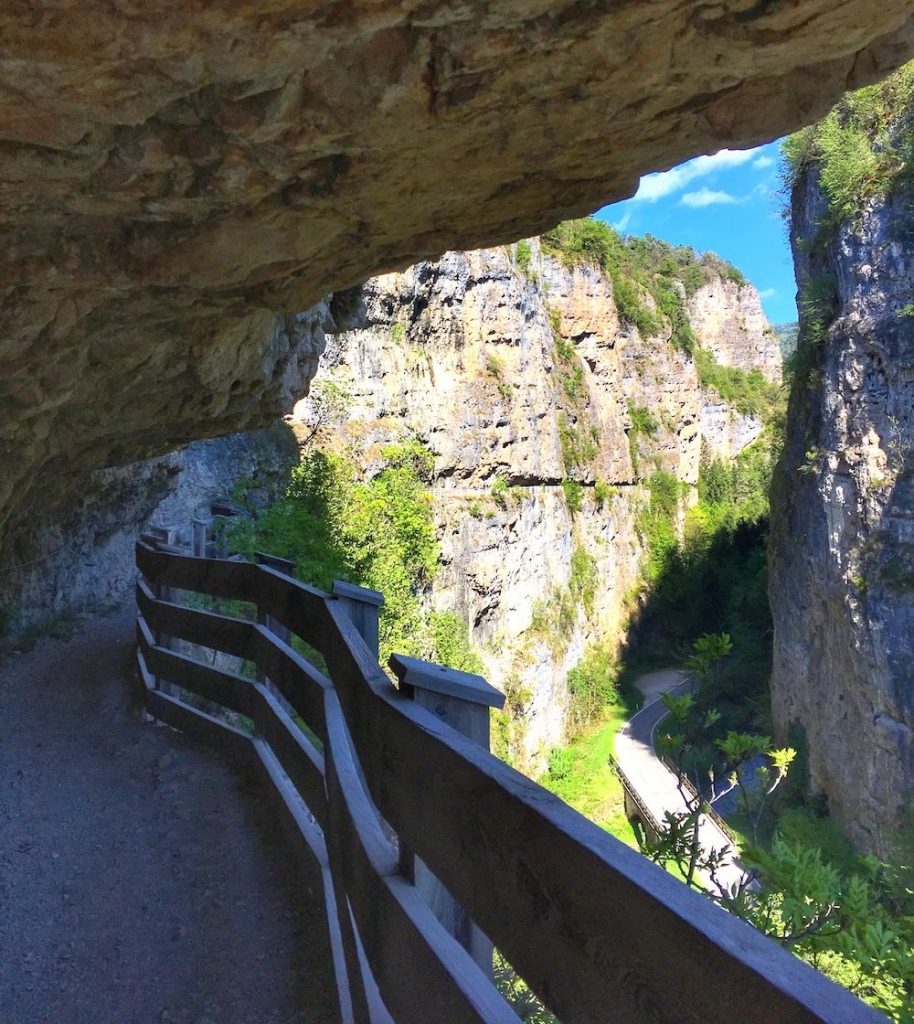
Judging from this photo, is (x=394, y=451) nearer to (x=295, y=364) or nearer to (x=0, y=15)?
(x=295, y=364)

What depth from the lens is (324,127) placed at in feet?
7.93

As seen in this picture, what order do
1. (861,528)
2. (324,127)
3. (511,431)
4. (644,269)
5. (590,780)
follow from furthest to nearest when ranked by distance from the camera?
(644,269), (590,780), (511,431), (861,528), (324,127)

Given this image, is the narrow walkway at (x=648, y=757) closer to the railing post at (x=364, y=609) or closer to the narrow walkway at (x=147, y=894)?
the narrow walkway at (x=147, y=894)

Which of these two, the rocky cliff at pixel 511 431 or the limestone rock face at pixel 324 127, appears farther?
the rocky cliff at pixel 511 431

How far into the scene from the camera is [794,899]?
2883 mm

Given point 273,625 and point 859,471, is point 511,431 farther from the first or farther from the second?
point 273,625

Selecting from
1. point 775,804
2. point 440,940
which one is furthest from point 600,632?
point 440,940

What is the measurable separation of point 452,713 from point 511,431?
2002 cm

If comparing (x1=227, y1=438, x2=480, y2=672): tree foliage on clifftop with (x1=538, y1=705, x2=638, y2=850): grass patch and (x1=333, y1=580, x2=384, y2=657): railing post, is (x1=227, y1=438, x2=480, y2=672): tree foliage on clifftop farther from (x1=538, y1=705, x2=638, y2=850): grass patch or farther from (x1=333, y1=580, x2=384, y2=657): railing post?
(x1=333, y1=580, x2=384, y2=657): railing post

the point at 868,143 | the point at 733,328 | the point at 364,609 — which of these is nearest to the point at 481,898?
the point at 364,609

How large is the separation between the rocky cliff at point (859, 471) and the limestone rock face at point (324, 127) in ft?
42.5

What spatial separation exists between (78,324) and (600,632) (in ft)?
90.4

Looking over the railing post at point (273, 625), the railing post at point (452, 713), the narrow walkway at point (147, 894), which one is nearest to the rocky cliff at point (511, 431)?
the narrow walkway at point (147, 894)

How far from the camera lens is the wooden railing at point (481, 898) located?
65 centimetres
